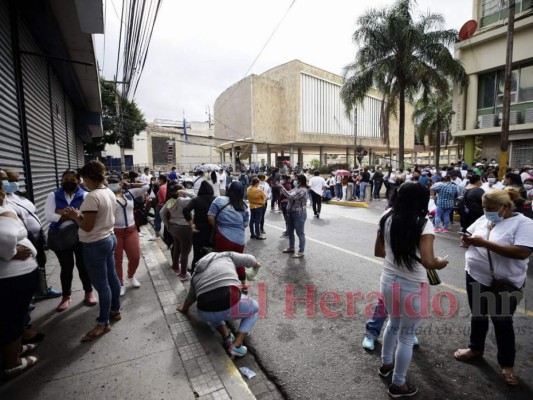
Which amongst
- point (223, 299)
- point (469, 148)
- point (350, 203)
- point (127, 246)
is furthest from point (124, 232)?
point (469, 148)

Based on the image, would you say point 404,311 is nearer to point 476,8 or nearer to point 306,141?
point 476,8

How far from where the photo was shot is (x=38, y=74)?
23.2 feet

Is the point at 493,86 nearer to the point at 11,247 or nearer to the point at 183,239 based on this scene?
the point at 183,239

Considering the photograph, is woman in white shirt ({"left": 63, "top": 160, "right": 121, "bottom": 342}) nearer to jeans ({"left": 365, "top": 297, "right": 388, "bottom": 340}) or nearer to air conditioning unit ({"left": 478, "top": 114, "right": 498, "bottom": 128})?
jeans ({"left": 365, "top": 297, "right": 388, "bottom": 340})

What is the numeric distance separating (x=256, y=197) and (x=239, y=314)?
4.55m

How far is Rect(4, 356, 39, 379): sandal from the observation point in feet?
8.46

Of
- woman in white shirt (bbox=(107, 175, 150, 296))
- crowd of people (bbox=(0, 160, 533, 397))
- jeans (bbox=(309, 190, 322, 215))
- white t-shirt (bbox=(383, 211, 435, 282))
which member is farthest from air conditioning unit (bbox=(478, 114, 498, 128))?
woman in white shirt (bbox=(107, 175, 150, 296))

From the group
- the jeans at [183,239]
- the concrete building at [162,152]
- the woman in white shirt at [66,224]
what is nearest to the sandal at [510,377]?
the jeans at [183,239]

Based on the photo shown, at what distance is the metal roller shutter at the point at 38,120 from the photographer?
6.17 m

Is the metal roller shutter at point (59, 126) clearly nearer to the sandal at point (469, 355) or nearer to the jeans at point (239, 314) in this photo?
the jeans at point (239, 314)

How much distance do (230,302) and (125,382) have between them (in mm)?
1057

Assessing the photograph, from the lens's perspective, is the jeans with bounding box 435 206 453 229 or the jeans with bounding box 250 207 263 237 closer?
the jeans with bounding box 250 207 263 237

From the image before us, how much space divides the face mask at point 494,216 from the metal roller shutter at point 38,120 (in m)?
7.43

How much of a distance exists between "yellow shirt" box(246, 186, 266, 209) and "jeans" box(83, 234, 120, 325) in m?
4.33
